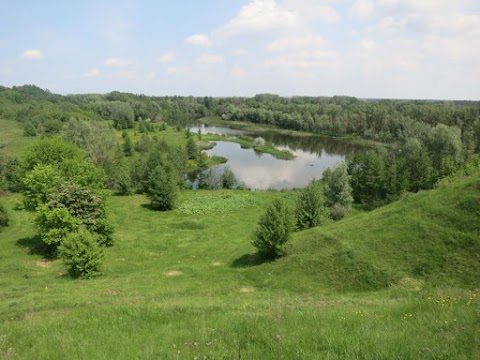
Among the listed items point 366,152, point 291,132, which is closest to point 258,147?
point 366,152

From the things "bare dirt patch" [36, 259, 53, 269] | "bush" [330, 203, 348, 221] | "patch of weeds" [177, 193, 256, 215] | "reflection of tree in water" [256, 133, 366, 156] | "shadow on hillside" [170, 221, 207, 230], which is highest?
"reflection of tree in water" [256, 133, 366, 156]

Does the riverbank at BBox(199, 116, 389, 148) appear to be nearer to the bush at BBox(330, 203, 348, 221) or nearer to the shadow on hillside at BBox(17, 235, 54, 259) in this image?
the bush at BBox(330, 203, 348, 221)

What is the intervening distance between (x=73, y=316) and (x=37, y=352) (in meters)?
3.49

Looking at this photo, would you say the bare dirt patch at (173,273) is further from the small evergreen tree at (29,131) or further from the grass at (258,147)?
the small evergreen tree at (29,131)

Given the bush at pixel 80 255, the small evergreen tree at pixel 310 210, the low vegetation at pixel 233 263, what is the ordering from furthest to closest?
the small evergreen tree at pixel 310 210 < the bush at pixel 80 255 < the low vegetation at pixel 233 263

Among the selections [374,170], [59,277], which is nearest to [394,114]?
[374,170]

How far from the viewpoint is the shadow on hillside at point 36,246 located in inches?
1416

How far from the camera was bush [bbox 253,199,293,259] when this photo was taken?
28.5 m

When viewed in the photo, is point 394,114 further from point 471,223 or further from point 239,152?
point 471,223

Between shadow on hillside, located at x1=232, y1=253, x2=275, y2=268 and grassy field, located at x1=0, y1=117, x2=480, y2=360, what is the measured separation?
158 millimetres

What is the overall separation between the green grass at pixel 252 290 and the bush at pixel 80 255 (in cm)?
104

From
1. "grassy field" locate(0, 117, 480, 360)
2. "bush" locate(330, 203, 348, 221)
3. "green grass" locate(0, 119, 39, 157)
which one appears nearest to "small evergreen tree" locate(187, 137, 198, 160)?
"green grass" locate(0, 119, 39, 157)

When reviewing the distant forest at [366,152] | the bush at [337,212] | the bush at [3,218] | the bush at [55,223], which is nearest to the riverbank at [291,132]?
the distant forest at [366,152]

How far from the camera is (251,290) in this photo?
949 inches
